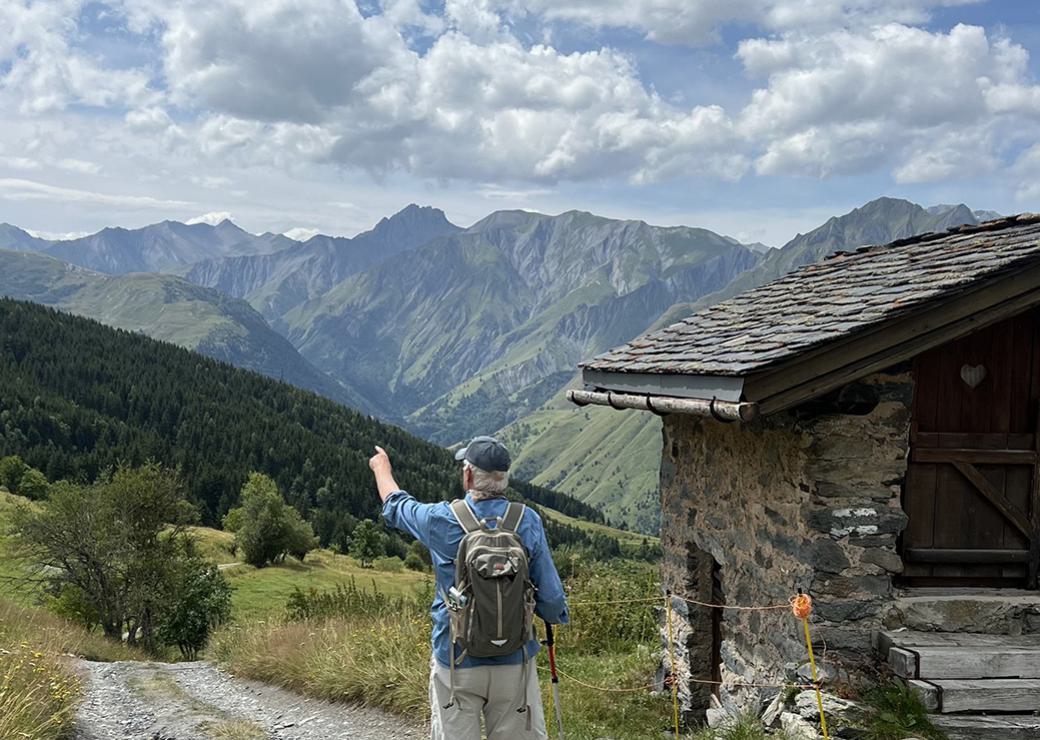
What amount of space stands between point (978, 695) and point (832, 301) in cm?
315

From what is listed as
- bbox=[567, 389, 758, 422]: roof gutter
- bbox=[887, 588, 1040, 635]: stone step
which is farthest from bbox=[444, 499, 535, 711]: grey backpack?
bbox=[887, 588, 1040, 635]: stone step

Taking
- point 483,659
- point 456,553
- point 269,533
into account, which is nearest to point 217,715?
point 483,659

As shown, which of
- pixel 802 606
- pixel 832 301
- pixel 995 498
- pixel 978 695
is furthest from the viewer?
pixel 832 301

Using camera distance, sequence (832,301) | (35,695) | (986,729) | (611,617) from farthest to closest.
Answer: (611,617) → (832,301) → (35,695) → (986,729)

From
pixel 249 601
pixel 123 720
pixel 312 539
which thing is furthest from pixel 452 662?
pixel 312 539

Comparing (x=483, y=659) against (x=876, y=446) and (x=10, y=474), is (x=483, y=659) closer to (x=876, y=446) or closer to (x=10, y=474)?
(x=876, y=446)

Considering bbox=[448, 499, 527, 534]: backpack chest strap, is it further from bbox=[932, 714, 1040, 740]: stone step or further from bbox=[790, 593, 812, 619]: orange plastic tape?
bbox=[932, 714, 1040, 740]: stone step

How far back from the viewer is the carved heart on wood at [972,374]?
6.75 meters

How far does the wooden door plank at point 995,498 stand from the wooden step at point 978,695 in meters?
1.32

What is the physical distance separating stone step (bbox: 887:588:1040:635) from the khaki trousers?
3277mm

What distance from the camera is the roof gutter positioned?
5766mm

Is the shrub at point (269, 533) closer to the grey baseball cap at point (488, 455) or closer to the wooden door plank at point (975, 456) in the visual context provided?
the wooden door plank at point (975, 456)

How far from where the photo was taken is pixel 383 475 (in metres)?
5.02

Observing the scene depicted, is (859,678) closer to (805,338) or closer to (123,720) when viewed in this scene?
(805,338)
